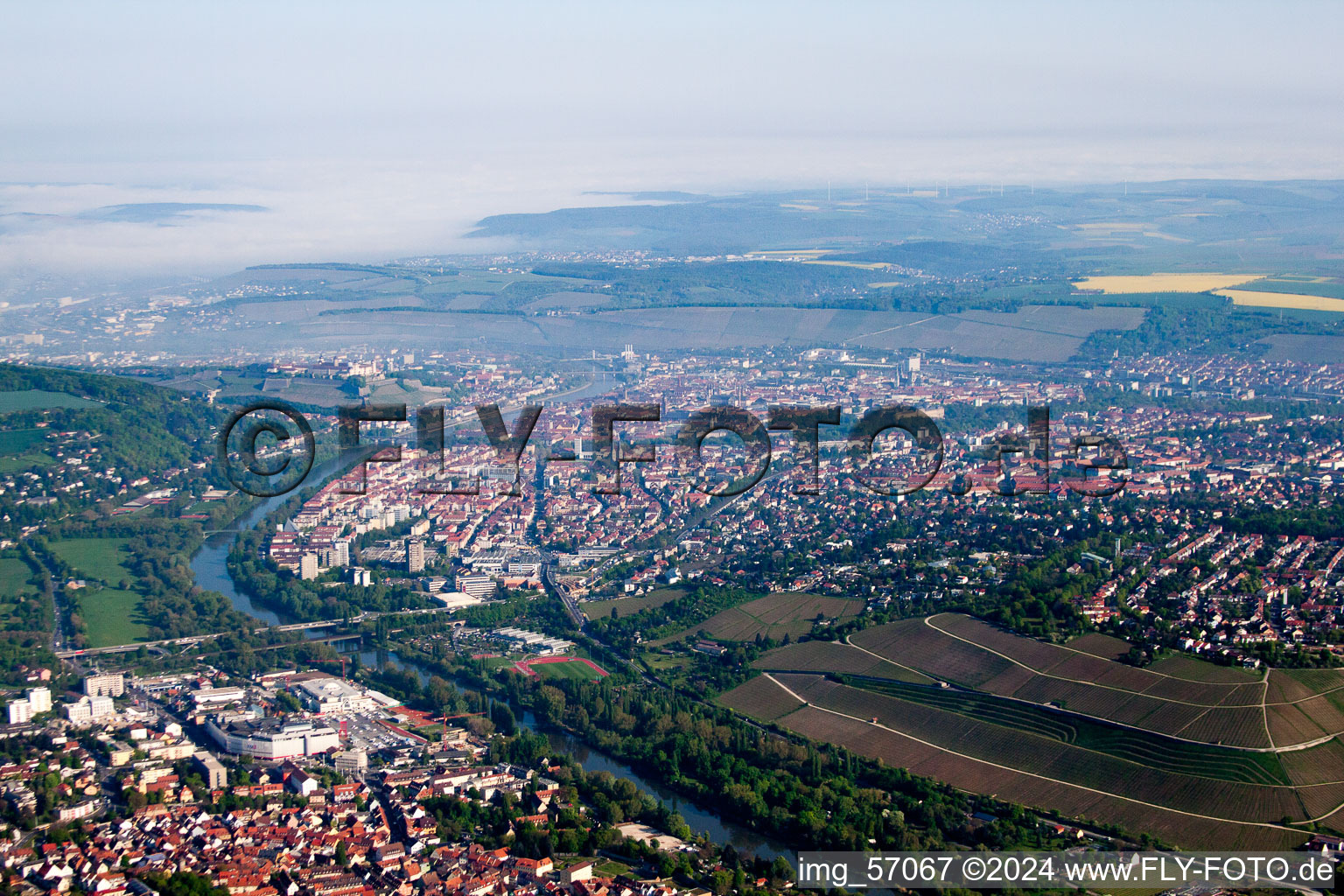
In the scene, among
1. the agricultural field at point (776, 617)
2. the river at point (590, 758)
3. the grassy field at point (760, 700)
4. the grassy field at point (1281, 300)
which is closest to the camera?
the river at point (590, 758)

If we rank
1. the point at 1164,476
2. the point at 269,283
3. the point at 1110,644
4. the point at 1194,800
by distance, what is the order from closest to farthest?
the point at 1194,800, the point at 1110,644, the point at 1164,476, the point at 269,283

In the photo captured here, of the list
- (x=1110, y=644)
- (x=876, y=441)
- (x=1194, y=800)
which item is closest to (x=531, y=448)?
(x=876, y=441)

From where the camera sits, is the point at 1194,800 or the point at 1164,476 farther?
the point at 1164,476

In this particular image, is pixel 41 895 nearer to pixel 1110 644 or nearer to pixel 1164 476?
pixel 1110 644

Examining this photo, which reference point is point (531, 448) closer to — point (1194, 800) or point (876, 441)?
point (876, 441)

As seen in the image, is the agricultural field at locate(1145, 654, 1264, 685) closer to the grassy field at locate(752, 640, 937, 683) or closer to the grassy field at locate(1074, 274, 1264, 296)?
the grassy field at locate(752, 640, 937, 683)

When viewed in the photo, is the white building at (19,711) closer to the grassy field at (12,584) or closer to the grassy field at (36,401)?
the grassy field at (12,584)

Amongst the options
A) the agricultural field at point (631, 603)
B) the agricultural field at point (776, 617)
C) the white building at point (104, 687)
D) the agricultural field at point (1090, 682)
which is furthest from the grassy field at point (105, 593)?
the agricultural field at point (1090, 682)

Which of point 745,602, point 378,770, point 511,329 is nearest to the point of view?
point 378,770
